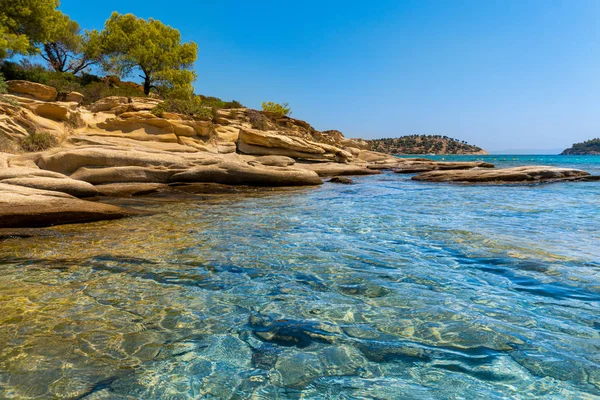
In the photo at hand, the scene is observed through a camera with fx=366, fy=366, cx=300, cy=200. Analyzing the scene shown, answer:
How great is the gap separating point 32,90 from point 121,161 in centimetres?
1769

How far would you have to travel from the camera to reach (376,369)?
3.49 meters

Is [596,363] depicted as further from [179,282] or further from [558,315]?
[179,282]

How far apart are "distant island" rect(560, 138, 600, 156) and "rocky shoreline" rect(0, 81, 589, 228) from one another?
7549 inches

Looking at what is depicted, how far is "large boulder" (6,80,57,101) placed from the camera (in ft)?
91.0

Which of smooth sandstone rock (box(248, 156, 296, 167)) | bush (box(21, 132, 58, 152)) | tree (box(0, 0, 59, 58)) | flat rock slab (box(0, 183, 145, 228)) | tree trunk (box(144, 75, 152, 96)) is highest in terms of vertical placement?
tree (box(0, 0, 59, 58))

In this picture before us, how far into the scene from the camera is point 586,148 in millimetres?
184625

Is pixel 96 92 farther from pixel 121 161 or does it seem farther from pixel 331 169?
pixel 331 169

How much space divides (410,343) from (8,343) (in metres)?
4.28

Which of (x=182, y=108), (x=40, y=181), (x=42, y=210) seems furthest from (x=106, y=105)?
(x=42, y=210)

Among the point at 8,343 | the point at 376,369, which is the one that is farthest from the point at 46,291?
the point at 376,369

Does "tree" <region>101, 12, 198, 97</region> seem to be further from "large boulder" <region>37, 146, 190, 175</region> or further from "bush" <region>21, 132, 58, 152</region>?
"large boulder" <region>37, 146, 190, 175</region>

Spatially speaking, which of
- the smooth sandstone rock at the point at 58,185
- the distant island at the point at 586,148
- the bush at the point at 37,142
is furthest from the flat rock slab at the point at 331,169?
the distant island at the point at 586,148

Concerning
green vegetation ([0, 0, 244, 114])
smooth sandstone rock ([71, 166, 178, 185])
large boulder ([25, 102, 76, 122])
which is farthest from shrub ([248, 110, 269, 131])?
smooth sandstone rock ([71, 166, 178, 185])

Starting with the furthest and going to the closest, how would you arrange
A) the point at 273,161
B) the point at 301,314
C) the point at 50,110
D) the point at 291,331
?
the point at 273,161, the point at 50,110, the point at 301,314, the point at 291,331
